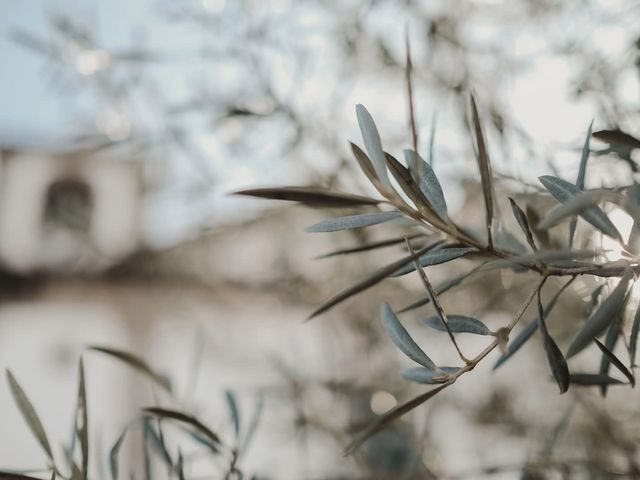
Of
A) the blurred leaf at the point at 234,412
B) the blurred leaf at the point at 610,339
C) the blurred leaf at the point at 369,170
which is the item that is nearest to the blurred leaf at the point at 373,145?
the blurred leaf at the point at 369,170

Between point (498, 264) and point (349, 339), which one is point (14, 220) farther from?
point (498, 264)

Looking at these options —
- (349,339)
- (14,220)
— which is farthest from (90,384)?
(349,339)

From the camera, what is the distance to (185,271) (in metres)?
2.17

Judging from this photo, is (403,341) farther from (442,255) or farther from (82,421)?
(82,421)

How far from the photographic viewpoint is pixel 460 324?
0.29 metres

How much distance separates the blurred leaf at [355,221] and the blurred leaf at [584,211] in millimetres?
58

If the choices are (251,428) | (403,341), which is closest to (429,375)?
(403,341)

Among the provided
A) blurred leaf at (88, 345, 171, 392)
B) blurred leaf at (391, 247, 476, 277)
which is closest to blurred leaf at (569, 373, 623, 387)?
blurred leaf at (391, 247, 476, 277)

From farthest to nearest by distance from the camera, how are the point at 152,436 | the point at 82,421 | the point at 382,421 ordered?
the point at 152,436 → the point at 82,421 → the point at 382,421

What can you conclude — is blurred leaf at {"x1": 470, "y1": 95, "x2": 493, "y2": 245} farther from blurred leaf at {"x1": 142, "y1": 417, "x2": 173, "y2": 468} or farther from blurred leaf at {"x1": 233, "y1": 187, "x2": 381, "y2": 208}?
blurred leaf at {"x1": 142, "y1": 417, "x2": 173, "y2": 468}

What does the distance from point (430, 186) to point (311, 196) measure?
55 mm

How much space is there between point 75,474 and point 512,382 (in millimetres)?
1119

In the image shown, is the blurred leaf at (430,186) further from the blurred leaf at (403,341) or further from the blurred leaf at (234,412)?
the blurred leaf at (234,412)

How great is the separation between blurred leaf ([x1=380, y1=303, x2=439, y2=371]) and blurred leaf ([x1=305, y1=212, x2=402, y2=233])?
42 mm
